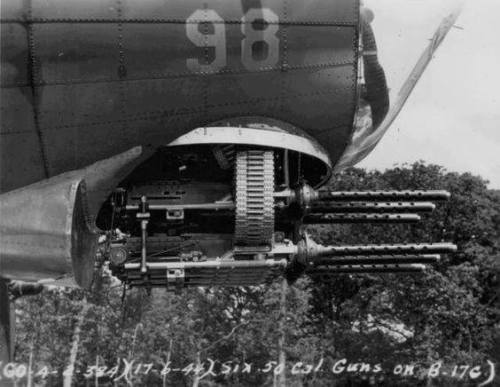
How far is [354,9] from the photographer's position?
869 cm

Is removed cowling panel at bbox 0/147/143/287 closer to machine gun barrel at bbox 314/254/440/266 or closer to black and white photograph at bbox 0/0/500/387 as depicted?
black and white photograph at bbox 0/0/500/387

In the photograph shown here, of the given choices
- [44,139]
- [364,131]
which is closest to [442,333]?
[364,131]

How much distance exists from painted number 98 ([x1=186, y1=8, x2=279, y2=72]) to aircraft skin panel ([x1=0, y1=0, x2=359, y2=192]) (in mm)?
10

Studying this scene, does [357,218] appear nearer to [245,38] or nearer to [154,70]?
[245,38]

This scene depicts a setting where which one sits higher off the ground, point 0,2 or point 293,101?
point 0,2

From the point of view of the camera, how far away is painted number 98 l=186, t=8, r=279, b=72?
833 centimetres

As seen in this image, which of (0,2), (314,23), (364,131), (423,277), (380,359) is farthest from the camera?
(380,359)

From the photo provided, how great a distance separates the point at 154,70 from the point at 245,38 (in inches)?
39.0

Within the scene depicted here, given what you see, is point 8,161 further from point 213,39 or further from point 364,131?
point 364,131

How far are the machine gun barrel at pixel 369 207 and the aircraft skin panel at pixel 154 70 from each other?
4.19 feet

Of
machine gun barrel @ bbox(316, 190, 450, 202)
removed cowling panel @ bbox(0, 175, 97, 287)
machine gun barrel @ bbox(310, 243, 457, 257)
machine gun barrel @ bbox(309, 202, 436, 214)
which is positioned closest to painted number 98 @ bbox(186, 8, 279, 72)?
removed cowling panel @ bbox(0, 175, 97, 287)

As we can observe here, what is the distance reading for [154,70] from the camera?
332 inches

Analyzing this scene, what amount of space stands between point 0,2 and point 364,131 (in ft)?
14.2

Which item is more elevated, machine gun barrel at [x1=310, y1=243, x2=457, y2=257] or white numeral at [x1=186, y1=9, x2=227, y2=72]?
white numeral at [x1=186, y1=9, x2=227, y2=72]
